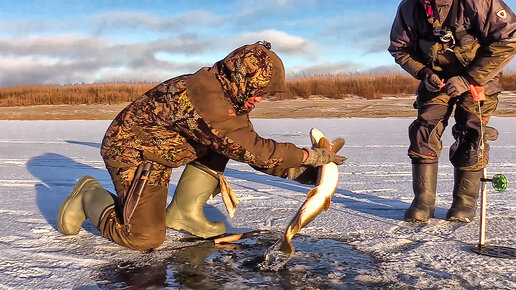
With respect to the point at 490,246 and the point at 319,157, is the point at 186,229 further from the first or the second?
the point at 490,246

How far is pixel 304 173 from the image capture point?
129 inches

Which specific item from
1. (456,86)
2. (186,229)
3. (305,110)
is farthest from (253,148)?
(305,110)

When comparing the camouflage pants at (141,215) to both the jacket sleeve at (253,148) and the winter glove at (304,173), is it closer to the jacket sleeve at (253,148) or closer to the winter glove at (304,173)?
the jacket sleeve at (253,148)

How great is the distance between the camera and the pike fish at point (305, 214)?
288cm

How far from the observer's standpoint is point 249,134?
2939mm

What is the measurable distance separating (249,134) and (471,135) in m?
1.72

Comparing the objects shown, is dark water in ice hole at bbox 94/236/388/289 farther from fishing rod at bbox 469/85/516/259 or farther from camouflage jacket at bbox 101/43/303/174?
fishing rod at bbox 469/85/516/259

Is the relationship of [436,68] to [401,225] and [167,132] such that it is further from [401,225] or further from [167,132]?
[167,132]

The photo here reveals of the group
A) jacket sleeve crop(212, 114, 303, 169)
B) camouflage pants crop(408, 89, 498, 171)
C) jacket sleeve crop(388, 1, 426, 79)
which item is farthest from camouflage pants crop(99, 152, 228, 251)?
jacket sleeve crop(388, 1, 426, 79)

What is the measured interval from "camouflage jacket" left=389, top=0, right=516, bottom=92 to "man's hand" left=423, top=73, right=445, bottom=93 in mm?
114

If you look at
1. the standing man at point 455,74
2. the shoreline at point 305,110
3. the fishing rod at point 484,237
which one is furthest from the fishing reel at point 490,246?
the shoreline at point 305,110

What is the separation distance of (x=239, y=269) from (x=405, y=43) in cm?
213

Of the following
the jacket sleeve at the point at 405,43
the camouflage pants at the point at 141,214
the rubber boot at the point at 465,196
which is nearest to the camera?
the camouflage pants at the point at 141,214

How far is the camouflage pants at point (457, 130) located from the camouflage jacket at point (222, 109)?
49.0 inches
